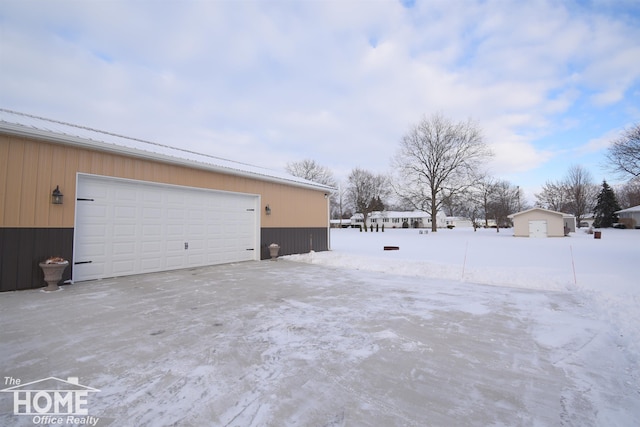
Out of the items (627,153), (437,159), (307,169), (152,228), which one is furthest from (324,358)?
(307,169)

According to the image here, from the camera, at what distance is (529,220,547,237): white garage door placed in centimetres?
2286

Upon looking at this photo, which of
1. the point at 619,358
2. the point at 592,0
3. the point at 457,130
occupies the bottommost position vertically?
the point at 619,358

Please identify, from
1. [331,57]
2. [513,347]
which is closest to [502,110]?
[331,57]

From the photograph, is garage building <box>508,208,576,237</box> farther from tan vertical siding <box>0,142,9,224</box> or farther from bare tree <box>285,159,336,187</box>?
tan vertical siding <box>0,142,9,224</box>

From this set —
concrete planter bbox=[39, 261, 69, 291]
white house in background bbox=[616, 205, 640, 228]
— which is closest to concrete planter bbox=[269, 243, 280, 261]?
concrete planter bbox=[39, 261, 69, 291]

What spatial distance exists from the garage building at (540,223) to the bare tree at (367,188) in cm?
2074

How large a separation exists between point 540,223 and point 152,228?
28166 mm

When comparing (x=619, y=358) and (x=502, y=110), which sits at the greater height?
(x=502, y=110)

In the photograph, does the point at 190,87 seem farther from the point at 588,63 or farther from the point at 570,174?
the point at 570,174

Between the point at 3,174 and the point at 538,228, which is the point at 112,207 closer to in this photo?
the point at 3,174

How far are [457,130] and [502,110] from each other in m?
16.2

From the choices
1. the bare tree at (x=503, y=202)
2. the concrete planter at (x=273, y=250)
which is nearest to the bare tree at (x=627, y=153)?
the concrete planter at (x=273, y=250)

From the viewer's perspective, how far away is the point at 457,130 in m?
28.5

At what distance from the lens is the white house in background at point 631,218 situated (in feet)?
108
